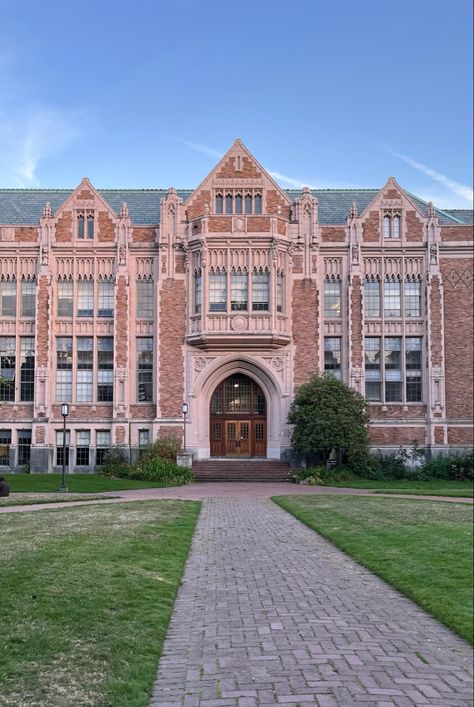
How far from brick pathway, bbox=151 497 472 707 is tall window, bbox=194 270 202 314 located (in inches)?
1085

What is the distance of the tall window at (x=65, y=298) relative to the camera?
41.1 meters

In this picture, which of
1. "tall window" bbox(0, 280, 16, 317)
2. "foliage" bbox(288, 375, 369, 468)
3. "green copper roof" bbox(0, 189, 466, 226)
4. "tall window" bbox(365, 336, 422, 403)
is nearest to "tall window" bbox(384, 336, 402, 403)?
"tall window" bbox(365, 336, 422, 403)

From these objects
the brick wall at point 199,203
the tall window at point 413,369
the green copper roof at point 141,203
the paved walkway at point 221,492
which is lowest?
the paved walkway at point 221,492

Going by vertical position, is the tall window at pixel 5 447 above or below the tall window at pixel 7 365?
below

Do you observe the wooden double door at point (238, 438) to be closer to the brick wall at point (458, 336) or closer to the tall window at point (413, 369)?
the tall window at point (413, 369)

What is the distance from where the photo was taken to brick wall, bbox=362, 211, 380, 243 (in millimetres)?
40969

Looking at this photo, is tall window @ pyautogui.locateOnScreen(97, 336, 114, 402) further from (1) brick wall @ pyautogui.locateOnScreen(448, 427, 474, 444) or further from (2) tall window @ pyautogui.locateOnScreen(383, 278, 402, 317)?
(1) brick wall @ pyautogui.locateOnScreen(448, 427, 474, 444)

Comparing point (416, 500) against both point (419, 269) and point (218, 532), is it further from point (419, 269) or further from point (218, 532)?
point (419, 269)

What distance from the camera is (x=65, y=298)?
4112cm

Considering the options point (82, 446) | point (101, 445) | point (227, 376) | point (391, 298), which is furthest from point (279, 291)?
point (82, 446)

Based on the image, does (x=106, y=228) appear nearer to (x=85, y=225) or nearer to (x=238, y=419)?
(x=85, y=225)

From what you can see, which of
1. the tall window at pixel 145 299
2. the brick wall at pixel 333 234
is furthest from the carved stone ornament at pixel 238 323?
the brick wall at pixel 333 234

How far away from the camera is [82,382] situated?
133 ft

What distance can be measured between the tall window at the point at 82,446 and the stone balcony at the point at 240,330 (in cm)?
832
